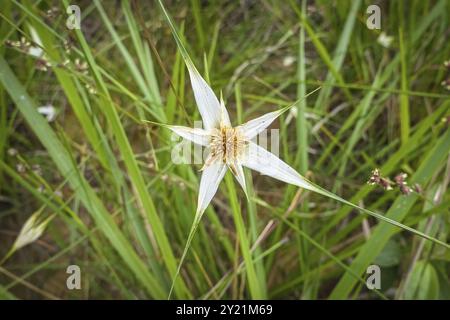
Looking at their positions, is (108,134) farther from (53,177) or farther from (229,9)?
(229,9)

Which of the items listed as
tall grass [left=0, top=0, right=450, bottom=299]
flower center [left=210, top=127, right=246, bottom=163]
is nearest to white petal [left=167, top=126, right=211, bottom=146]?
flower center [left=210, top=127, right=246, bottom=163]

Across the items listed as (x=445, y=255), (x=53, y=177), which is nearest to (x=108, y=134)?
(x=53, y=177)

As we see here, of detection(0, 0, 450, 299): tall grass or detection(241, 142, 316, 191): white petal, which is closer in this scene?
detection(241, 142, 316, 191): white petal

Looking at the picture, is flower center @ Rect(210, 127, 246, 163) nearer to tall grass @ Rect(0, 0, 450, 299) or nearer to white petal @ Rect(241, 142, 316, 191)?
white petal @ Rect(241, 142, 316, 191)

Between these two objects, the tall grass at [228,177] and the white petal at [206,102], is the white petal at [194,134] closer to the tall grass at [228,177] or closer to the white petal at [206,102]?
the white petal at [206,102]

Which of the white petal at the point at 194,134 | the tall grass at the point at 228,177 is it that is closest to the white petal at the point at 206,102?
the white petal at the point at 194,134

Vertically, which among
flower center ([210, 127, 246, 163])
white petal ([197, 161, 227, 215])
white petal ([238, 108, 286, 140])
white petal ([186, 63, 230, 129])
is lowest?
white petal ([197, 161, 227, 215])
